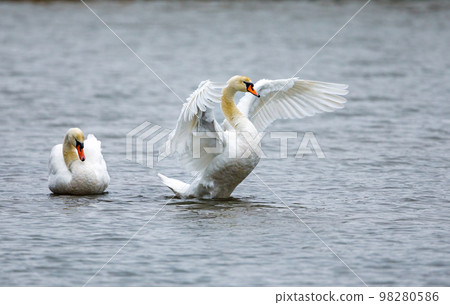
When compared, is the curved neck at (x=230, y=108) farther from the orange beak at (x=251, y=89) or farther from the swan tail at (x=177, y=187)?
the swan tail at (x=177, y=187)

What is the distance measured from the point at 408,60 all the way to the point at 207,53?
253 inches

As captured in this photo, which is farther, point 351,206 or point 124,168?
point 124,168

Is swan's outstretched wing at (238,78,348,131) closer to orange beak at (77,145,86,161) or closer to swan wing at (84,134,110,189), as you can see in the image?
swan wing at (84,134,110,189)

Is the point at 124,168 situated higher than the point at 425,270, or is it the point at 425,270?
the point at 124,168

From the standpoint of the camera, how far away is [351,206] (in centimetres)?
1114

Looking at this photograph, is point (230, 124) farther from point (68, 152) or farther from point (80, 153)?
point (68, 152)

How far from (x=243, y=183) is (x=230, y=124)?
1.71 meters

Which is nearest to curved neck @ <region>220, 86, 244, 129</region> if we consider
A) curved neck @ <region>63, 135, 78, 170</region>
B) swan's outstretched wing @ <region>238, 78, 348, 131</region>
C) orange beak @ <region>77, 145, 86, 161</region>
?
swan's outstretched wing @ <region>238, 78, 348, 131</region>

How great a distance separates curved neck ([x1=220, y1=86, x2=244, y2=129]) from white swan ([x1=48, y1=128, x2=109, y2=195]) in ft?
6.18

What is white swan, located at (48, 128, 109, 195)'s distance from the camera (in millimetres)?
11352

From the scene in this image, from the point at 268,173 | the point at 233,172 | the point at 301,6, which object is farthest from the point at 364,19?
the point at 233,172
